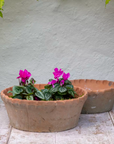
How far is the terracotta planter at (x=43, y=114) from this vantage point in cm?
190

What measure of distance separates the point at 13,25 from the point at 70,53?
0.75m

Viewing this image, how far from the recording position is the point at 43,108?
1.90m

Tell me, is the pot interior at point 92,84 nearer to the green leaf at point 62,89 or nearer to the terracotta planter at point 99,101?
the terracotta planter at point 99,101

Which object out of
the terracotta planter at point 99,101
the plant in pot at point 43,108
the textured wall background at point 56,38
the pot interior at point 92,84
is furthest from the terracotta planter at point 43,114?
the textured wall background at point 56,38

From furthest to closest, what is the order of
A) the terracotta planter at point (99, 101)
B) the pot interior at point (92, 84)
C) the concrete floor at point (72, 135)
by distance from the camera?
the pot interior at point (92, 84), the terracotta planter at point (99, 101), the concrete floor at point (72, 135)

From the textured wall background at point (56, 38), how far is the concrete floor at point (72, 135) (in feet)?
2.49

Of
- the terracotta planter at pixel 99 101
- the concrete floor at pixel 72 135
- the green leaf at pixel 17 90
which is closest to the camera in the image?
the concrete floor at pixel 72 135

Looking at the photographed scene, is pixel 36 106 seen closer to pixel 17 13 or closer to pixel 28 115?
pixel 28 115

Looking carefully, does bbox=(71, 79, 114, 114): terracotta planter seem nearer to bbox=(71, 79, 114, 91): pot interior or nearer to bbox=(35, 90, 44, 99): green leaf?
bbox=(71, 79, 114, 91): pot interior

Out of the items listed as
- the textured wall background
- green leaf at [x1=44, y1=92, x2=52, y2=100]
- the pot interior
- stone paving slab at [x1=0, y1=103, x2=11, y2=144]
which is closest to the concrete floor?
stone paving slab at [x1=0, y1=103, x2=11, y2=144]

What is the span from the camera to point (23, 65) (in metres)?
2.74

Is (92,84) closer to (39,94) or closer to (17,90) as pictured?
(39,94)

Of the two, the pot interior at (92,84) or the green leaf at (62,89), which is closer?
the green leaf at (62,89)

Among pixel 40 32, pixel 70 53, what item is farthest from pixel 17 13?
pixel 70 53
